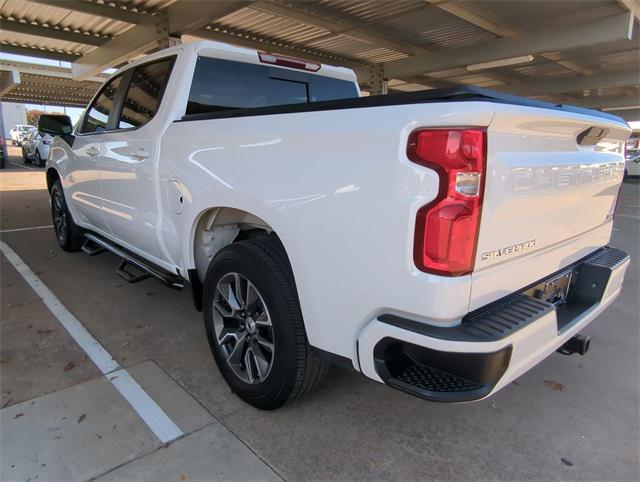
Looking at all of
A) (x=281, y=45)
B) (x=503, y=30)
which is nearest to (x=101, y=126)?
(x=281, y=45)

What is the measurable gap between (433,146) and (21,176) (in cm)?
1821

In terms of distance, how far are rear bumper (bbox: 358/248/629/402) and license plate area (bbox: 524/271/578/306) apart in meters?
0.18

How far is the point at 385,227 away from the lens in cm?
172

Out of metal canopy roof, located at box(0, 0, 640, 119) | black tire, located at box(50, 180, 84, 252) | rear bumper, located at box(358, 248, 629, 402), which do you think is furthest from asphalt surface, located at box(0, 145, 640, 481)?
metal canopy roof, located at box(0, 0, 640, 119)

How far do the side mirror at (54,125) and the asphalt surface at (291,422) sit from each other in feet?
7.73

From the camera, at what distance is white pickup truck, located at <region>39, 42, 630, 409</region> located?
1647mm

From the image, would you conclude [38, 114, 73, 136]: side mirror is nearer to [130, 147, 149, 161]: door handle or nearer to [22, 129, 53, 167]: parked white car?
[130, 147, 149, 161]: door handle

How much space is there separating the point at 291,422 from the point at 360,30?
29.9 ft

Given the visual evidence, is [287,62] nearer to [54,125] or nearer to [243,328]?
[243,328]

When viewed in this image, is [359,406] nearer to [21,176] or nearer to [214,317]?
[214,317]

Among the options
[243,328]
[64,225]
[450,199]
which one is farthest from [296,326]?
[64,225]

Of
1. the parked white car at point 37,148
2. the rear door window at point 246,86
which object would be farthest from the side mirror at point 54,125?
the parked white car at point 37,148

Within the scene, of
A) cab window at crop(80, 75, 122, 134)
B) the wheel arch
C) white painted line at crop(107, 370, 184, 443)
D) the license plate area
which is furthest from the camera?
cab window at crop(80, 75, 122, 134)

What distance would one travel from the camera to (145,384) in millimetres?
2883
